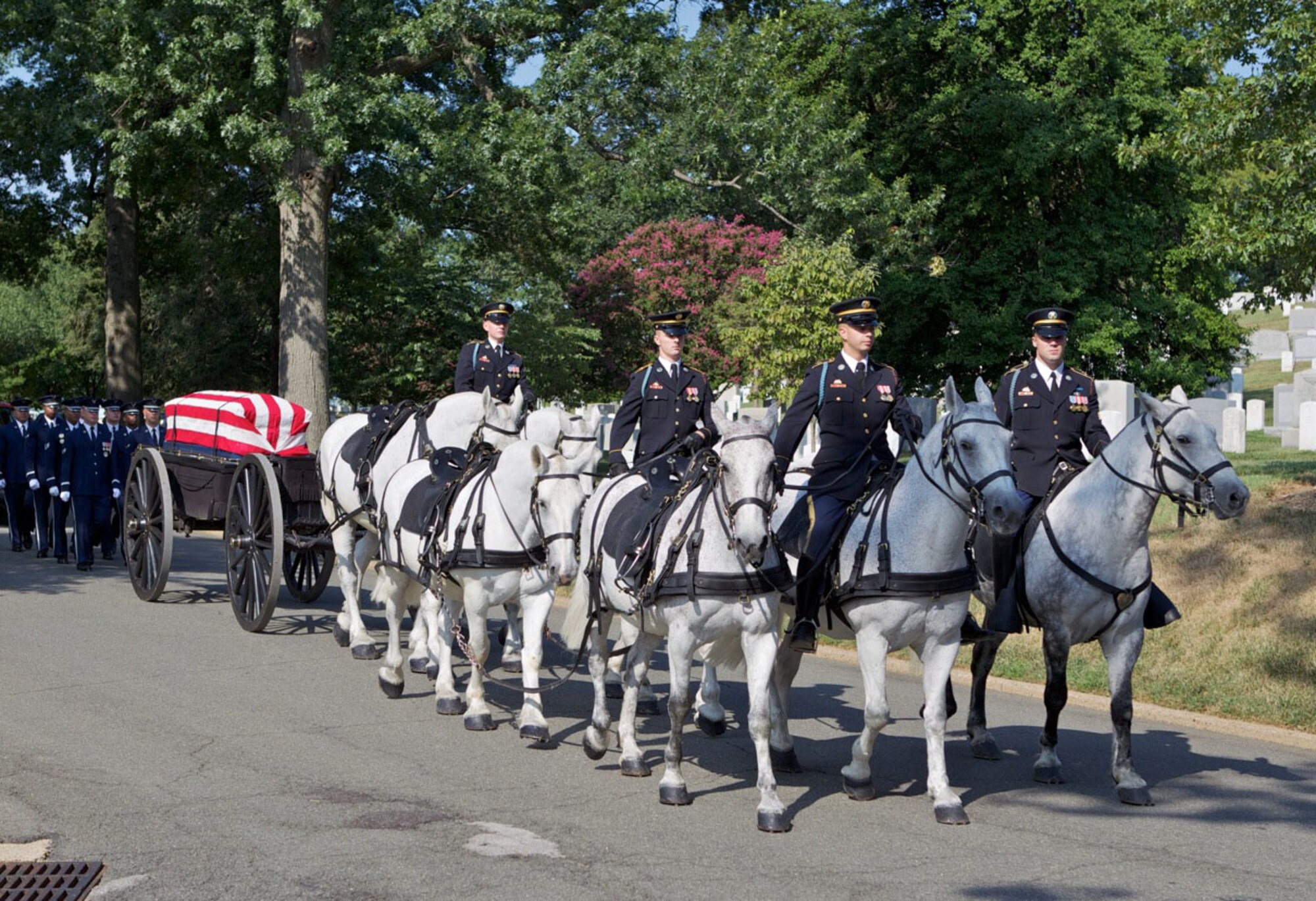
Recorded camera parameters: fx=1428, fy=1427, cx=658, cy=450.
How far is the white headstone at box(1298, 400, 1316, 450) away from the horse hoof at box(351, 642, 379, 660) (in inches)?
810

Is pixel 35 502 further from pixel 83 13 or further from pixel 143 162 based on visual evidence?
pixel 83 13

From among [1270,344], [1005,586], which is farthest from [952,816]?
[1270,344]

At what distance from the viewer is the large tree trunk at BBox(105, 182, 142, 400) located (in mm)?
30031

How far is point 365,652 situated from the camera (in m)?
12.1

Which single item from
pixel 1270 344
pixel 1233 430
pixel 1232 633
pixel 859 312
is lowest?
pixel 1232 633

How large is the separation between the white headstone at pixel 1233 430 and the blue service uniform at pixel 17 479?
67.6 ft

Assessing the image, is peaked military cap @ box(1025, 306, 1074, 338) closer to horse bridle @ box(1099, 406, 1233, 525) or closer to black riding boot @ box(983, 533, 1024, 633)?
horse bridle @ box(1099, 406, 1233, 525)

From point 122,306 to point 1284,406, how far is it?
2755 centimetres

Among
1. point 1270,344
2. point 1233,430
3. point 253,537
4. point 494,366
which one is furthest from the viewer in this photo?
point 1270,344

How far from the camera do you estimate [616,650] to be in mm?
9328

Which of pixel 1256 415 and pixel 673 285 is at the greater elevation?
pixel 673 285

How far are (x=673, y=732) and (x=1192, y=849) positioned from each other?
265cm

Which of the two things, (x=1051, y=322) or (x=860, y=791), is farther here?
(x=1051, y=322)

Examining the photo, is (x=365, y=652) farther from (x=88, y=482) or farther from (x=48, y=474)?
(x=48, y=474)
